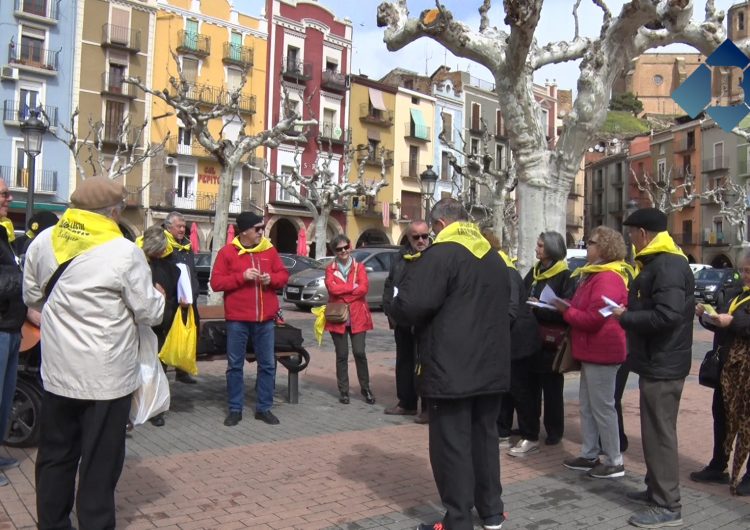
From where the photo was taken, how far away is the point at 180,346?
6.71 meters

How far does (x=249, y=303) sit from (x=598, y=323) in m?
3.12

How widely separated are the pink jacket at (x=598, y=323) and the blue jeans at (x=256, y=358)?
284 centimetres

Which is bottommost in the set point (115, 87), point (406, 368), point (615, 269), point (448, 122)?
point (406, 368)

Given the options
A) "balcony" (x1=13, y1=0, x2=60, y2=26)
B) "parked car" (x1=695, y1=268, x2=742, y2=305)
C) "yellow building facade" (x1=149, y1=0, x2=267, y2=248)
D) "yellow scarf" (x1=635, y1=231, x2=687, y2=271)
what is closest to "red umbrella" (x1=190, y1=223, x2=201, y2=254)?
"yellow building facade" (x1=149, y1=0, x2=267, y2=248)

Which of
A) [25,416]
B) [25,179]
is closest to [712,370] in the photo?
[25,416]

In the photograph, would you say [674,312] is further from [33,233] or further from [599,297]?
[33,233]

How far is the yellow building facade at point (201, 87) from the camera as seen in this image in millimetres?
36875

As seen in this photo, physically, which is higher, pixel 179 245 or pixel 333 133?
pixel 333 133

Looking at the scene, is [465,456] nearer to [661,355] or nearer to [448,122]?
[661,355]

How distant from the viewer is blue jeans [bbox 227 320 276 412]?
669 cm

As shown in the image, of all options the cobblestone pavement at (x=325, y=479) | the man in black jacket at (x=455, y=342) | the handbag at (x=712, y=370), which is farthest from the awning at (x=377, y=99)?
the man in black jacket at (x=455, y=342)

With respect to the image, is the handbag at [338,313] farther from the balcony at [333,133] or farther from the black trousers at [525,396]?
the balcony at [333,133]

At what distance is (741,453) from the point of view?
16.5 ft

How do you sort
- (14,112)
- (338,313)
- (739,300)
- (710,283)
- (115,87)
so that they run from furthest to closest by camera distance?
(115,87), (14,112), (710,283), (338,313), (739,300)
